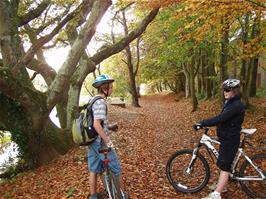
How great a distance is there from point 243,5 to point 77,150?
6696 mm

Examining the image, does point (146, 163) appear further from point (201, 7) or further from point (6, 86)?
point (201, 7)

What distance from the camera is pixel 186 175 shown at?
679 cm

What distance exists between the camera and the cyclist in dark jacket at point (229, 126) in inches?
225

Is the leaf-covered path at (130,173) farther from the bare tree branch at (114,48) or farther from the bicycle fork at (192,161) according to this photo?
the bare tree branch at (114,48)

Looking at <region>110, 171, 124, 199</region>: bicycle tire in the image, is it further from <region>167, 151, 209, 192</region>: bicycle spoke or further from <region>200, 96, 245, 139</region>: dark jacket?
<region>200, 96, 245, 139</region>: dark jacket

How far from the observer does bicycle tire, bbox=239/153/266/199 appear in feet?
20.1

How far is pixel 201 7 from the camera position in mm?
9594

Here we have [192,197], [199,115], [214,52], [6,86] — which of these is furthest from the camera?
[214,52]

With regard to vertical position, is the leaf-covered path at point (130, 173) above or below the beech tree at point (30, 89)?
below

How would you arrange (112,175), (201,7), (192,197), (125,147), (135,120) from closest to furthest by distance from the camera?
(112,175), (192,197), (201,7), (125,147), (135,120)

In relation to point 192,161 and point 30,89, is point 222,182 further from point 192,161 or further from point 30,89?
point 30,89

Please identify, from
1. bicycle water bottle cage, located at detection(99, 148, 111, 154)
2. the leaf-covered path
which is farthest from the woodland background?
bicycle water bottle cage, located at detection(99, 148, 111, 154)

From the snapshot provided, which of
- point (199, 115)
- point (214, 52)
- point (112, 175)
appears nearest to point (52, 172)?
point (112, 175)

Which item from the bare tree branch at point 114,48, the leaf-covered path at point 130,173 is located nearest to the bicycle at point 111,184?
the leaf-covered path at point 130,173
